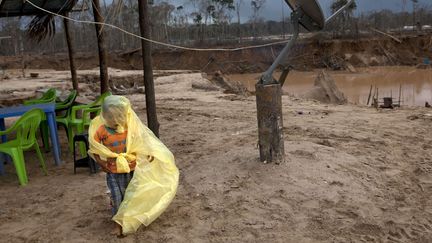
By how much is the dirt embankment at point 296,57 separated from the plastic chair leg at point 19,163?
26771 mm

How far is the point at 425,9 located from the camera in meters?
44.8

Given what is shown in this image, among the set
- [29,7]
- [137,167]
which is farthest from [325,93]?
[137,167]

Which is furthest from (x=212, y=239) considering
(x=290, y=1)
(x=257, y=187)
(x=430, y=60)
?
(x=430, y=60)

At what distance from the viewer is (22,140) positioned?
500cm

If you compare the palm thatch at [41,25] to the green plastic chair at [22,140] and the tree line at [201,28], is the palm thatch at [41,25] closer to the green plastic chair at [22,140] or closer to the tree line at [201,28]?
the green plastic chair at [22,140]

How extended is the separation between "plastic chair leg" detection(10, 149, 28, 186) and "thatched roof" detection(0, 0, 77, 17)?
13.1 ft

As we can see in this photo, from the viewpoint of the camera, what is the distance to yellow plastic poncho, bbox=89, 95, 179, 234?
3334mm

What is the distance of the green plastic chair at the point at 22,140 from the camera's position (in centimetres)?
474

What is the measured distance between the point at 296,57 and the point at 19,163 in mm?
29158

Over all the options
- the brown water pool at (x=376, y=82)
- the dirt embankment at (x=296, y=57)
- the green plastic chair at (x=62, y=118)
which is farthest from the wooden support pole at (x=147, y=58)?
the dirt embankment at (x=296, y=57)

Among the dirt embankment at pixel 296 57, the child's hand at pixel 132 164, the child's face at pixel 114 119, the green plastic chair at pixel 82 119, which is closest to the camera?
the child's face at pixel 114 119

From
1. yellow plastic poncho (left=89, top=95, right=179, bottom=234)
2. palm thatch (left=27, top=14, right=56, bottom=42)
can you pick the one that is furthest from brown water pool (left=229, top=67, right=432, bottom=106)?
yellow plastic poncho (left=89, top=95, right=179, bottom=234)

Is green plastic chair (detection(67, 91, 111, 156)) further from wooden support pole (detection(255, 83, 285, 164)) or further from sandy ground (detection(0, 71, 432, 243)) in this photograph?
wooden support pole (detection(255, 83, 285, 164))

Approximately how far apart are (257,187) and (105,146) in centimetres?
151
